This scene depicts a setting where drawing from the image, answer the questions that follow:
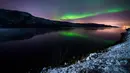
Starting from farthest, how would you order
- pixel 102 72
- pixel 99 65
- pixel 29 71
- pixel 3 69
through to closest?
pixel 3 69 < pixel 29 71 < pixel 99 65 < pixel 102 72

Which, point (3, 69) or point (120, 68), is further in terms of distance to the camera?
point (3, 69)

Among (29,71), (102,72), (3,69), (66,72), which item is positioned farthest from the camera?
(3,69)

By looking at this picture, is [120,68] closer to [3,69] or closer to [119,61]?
[119,61]

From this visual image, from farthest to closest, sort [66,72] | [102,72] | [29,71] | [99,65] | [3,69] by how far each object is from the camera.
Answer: [3,69] < [29,71] < [99,65] < [66,72] < [102,72]

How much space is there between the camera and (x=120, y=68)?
18.9 metres

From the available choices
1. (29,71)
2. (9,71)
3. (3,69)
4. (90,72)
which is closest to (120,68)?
(90,72)

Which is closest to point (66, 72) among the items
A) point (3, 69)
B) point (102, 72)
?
point (102, 72)

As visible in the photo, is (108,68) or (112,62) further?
(112,62)

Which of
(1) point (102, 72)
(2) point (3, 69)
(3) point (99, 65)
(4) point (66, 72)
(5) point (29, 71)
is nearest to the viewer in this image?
(1) point (102, 72)

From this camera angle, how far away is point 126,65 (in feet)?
65.4

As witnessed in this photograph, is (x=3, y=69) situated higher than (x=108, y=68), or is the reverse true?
(x=108, y=68)

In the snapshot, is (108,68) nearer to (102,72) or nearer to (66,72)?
(102,72)

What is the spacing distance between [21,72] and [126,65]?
16.0 m

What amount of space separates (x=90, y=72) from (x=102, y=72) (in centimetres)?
144
